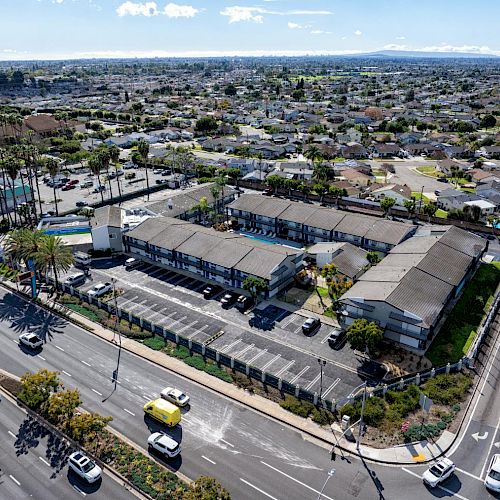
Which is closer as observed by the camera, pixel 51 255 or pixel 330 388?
pixel 330 388

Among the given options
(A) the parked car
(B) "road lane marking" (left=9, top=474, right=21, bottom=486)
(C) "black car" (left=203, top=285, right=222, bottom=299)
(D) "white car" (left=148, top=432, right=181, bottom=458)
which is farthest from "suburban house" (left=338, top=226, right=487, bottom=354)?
(A) the parked car

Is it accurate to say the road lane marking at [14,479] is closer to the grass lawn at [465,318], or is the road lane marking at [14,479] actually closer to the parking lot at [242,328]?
the parking lot at [242,328]

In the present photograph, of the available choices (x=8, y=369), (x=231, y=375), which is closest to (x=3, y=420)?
(x=8, y=369)

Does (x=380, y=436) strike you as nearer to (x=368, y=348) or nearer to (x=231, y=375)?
(x=368, y=348)

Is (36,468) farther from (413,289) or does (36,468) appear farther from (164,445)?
(413,289)

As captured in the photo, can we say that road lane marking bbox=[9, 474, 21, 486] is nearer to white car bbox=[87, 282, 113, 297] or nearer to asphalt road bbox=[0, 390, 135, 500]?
asphalt road bbox=[0, 390, 135, 500]

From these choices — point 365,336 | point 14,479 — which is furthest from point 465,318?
point 14,479
